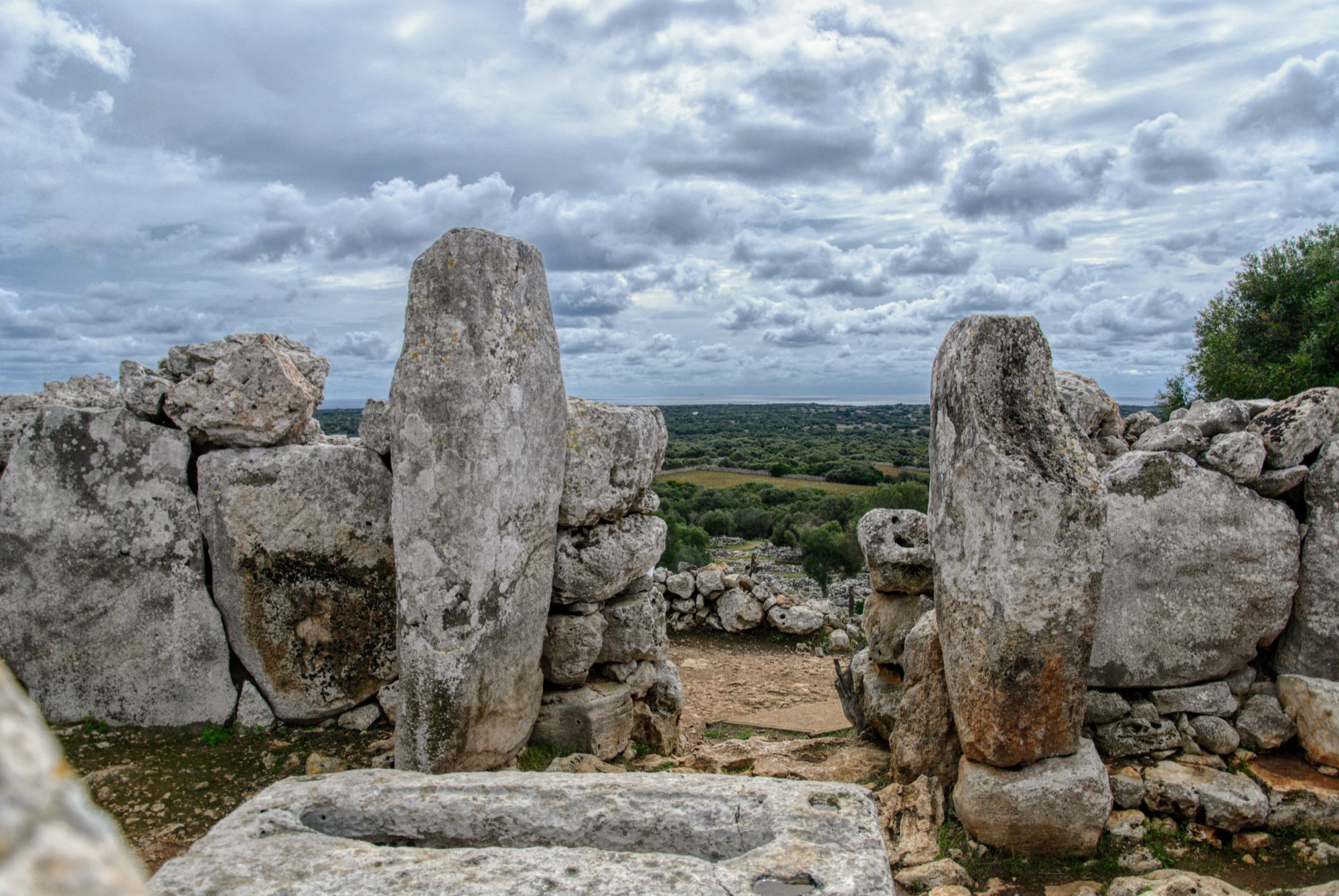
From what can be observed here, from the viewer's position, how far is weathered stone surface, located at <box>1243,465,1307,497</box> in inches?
213

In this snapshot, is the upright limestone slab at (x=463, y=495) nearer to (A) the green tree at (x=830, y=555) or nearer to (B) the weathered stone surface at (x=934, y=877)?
(B) the weathered stone surface at (x=934, y=877)

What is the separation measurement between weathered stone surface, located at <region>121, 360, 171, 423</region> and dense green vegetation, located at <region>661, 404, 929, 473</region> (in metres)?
11.0

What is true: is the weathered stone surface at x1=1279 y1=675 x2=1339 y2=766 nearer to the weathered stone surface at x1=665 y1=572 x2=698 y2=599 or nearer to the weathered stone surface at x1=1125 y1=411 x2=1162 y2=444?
the weathered stone surface at x1=1125 y1=411 x2=1162 y2=444

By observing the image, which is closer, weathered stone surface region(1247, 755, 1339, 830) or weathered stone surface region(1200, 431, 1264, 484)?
weathered stone surface region(1247, 755, 1339, 830)

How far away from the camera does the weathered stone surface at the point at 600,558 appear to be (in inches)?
232

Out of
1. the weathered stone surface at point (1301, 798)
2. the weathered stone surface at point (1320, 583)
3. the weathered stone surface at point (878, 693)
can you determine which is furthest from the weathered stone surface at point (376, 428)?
the weathered stone surface at point (1320, 583)

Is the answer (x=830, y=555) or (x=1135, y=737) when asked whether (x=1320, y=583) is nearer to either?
(x=1135, y=737)

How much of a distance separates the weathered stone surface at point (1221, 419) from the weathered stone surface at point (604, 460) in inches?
147

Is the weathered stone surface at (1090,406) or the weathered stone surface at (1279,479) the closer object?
the weathered stone surface at (1279,479)

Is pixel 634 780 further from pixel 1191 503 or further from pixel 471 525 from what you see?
pixel 1191 503

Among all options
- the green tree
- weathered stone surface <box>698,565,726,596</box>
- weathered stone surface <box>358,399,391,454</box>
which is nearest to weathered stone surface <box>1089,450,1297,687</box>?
weathered stone surface <box>358,399,391,454</box>

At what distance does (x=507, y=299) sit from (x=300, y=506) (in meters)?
2.03

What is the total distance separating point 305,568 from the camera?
5.75 m

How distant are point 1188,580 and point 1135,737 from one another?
3.47 ft
